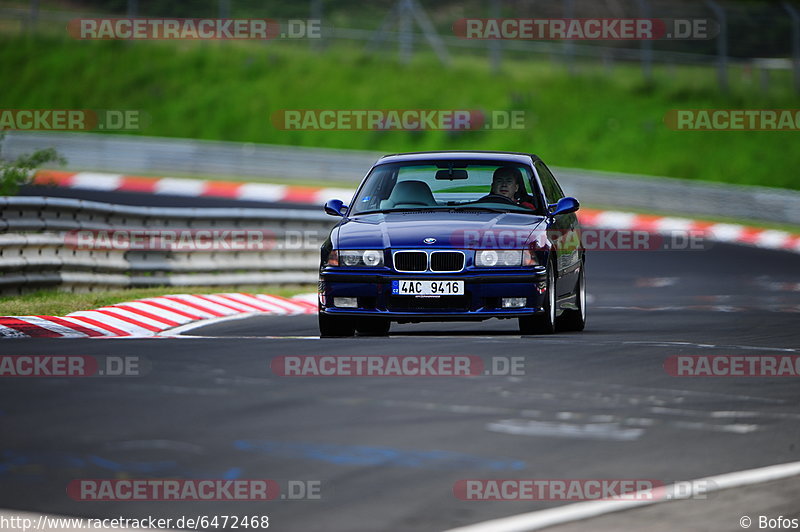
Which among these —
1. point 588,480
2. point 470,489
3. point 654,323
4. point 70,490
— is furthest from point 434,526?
point 654,323

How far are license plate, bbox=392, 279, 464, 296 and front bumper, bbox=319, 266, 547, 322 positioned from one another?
32 millimetres

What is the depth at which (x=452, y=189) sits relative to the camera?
12578 millimetres

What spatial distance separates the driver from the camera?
12461 millimetres

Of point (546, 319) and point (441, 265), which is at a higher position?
point (441, 265)

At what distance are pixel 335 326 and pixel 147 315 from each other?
9.72ft

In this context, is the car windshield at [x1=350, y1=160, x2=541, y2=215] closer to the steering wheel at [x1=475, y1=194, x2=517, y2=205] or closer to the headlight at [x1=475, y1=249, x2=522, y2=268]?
the steering wheel at [x1=475, y1=194, x2=517, y2=205]

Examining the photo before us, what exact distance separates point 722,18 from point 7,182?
2439 centimetres

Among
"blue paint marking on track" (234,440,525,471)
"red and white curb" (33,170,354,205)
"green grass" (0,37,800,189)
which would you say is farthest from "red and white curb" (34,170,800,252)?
"blue paint marking on track" (234,440,525,471)

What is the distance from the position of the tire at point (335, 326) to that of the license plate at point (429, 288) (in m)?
0.56

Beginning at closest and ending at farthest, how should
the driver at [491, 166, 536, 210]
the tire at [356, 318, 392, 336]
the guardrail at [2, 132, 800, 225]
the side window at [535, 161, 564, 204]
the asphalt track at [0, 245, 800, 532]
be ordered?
the asphalt track at [0, 245, 800, 532], the tire at [356, 318, 392, 336], the driver at [491, 166, 536, 210], the side window at [535, 161, 564, 204], the guardrail at [2, 132, 800, 225]

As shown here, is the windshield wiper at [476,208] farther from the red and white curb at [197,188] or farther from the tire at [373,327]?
the red and white curb at [197,188]

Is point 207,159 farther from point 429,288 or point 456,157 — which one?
point 429,288

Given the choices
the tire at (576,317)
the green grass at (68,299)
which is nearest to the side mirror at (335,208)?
the tire at (576,317)

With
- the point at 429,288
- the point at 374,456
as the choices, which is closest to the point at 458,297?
the point at 429,288
